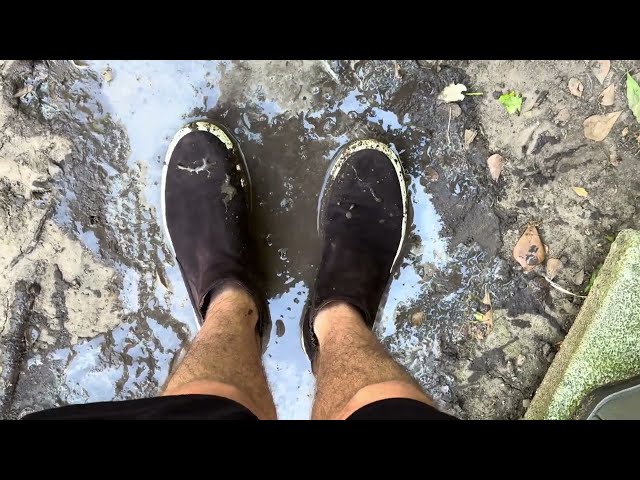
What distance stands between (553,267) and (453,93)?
82 cm

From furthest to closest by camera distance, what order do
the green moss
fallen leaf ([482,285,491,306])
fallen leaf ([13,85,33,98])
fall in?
fallen leaf ([482,285,491,306]) → fallen leaf ([13,85,33,98]) → the green moss

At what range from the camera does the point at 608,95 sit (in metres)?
1.93

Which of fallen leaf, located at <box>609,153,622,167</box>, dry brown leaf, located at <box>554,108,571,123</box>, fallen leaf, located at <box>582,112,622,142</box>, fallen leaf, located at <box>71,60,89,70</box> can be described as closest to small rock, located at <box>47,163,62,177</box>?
fallen leaf, located at <box>71,60,89,70</box>

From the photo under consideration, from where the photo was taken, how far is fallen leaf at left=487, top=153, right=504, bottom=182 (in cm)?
196

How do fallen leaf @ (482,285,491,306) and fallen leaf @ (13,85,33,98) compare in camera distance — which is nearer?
fallen leaf @ (13,85,33,98)

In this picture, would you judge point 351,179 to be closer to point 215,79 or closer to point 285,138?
point 285,138

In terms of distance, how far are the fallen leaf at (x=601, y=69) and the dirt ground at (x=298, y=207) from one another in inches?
0.6

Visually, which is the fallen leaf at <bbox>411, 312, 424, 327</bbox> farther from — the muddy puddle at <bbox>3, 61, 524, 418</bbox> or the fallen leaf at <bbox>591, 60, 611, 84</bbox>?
the fallen leaf at <bbox>591, 60, 611, 84</bbox>

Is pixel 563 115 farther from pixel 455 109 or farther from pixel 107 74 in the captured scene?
pixel 107 74

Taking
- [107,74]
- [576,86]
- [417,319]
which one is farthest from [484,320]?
[107,74]

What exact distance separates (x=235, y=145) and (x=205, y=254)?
462 mm

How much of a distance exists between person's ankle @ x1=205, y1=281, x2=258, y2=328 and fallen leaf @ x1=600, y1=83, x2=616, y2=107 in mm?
1606

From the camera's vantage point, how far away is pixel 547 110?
1.94 metres
